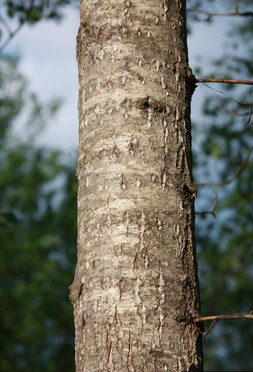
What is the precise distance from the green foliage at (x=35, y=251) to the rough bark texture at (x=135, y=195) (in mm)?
15163

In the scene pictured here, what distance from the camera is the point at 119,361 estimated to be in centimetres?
207

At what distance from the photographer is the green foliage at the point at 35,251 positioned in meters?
23.0

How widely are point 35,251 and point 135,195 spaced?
77.8ft

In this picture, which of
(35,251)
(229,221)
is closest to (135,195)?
(229,221)

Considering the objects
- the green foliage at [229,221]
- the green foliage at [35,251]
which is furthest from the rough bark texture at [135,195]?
the green foliage at [35,251]

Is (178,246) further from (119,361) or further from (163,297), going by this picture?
(119,361)

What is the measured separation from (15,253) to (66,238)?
4418 mm

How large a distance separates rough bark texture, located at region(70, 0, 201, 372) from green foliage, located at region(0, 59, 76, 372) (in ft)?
49.7

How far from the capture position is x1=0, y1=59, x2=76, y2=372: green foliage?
22953 mm

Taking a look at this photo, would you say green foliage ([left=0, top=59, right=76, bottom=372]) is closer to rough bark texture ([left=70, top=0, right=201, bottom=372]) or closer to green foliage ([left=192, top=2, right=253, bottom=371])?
green foliage ([left=192, top=2, right=253, bottom=371])

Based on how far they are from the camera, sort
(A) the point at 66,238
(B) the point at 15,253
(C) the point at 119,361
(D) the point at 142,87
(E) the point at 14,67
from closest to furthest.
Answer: (C) the point at 119,361 < (D) the point at 142,87 < (B) the point at 15,253 < (A) the point at 66,238 < (E) the point at 14,67

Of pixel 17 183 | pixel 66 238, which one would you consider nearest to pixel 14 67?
pixel 17 183

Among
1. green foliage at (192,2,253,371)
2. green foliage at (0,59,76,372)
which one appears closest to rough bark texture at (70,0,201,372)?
green foliage at (192,2,253,371)

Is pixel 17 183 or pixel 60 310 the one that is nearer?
pixel 60 310
